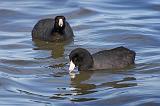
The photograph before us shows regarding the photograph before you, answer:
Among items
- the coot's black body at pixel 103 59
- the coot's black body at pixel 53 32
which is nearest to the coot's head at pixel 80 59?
the coot's black body at pixel 103 59

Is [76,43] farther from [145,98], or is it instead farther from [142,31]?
[145,98]

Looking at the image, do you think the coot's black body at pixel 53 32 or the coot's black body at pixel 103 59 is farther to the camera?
the coot's black body at pixel 53 32

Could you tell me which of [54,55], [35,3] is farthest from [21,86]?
[35,3]

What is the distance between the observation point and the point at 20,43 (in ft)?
52.7

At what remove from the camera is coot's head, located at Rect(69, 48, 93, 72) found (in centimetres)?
1323

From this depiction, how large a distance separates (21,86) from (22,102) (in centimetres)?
110

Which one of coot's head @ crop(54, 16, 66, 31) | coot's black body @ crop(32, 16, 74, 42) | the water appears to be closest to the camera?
the water

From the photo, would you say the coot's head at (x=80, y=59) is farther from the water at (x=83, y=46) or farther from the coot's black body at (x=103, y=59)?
the water at (x=83, y=46)

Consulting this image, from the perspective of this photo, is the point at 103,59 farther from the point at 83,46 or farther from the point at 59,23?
the point at 59,23

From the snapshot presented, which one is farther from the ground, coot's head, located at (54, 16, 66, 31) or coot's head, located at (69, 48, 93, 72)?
coot's head, located at (54, 16, 66, 31)

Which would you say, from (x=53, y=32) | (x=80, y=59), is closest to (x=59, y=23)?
(x=53, y=32)

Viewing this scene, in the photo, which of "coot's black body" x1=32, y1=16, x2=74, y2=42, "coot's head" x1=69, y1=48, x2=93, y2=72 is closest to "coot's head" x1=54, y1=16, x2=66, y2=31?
"coot's black body" x1=32, y1=16, x2=74, y2=42

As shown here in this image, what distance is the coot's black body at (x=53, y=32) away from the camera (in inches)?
659

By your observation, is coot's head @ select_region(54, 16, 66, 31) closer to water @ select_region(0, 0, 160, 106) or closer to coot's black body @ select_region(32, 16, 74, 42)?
coot's black body @ select_region(32, 16, 74, 42)
